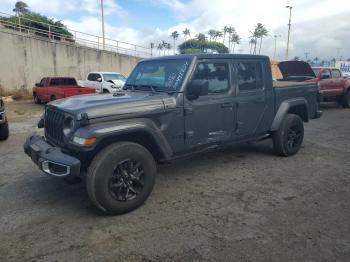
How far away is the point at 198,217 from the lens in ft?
11.6

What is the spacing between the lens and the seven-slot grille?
372 cm

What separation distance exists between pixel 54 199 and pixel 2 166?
81.4 inches

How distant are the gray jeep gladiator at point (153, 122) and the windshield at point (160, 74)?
0.6 inches

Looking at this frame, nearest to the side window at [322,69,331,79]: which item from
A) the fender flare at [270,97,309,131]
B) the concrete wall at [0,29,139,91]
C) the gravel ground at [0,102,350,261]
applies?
the fender flare at [270,97,309,131]

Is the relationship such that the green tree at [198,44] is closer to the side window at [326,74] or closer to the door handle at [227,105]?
the side window at [326,74]

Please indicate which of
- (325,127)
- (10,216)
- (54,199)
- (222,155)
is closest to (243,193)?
(222,155)

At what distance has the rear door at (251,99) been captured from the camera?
4945 mm

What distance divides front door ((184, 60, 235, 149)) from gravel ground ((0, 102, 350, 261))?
28.6 inches

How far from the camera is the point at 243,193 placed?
13.9 feet

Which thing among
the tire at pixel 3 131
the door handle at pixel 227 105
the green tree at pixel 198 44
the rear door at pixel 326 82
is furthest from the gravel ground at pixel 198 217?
the green tree at pixel 198 44

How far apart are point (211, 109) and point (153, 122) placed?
1.05m

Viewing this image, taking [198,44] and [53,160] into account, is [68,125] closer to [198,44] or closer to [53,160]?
[53,160]

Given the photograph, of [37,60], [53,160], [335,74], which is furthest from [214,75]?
[37,60]

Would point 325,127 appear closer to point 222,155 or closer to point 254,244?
point 222,155
